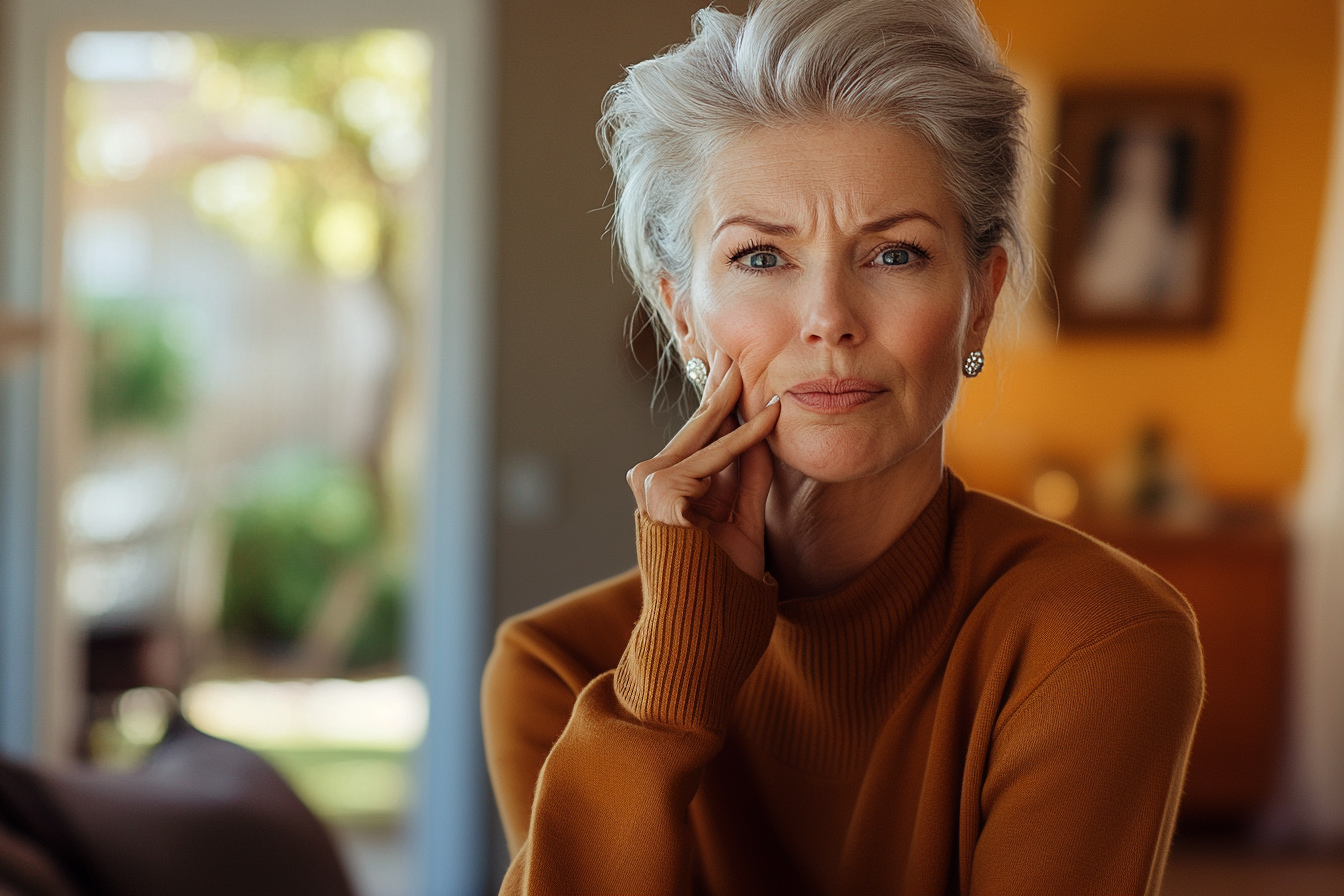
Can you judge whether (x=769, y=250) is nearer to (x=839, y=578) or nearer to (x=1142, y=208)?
(x=839, y=578)

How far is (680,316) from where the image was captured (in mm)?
1028

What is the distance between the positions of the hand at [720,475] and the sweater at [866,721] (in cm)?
3

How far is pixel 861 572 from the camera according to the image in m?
0.98

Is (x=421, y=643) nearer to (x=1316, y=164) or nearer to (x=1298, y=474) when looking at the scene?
(x=1298, y=474)

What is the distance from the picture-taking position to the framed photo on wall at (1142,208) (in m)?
4.24

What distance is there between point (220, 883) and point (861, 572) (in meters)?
0.81

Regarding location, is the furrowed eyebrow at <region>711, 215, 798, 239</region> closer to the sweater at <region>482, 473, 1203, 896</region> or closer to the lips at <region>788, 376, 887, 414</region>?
the lips at <region>788, 376, 887, 414</region>

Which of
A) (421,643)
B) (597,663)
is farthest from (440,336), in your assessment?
(597,663)

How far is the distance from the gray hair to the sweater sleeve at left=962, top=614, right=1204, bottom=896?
1.05 ft

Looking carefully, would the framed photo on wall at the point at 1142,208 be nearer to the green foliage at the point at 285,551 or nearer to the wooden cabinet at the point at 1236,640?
the wooden cabinet at the point at 1236,640

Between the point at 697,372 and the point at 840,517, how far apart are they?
17cm

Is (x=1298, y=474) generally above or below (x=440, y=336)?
below

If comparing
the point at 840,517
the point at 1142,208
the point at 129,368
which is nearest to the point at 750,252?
the point at 840,517

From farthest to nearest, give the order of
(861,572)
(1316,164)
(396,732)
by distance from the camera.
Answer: (396,732)
(1316,164)
(861,572)
